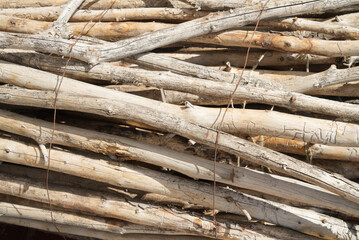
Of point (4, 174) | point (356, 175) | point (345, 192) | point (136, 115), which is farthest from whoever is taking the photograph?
point (4, 174)

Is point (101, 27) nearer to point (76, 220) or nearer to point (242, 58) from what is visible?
point (242, 58)

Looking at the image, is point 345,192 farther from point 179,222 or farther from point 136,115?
point 136,115

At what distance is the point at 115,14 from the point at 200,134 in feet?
5.16

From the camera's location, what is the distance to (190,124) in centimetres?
248

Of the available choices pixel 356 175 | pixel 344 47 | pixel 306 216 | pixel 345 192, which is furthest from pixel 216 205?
pixel 344 47

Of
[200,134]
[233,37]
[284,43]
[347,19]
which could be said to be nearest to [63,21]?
[233,37]

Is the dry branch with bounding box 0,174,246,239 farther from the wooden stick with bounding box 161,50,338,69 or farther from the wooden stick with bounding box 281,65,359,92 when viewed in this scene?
the wooden stick with bounding box 161,50,338,69

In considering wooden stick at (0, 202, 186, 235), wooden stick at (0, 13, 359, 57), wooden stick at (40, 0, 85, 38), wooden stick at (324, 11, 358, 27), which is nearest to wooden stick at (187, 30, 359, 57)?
wooden stick at (0, 13, 359, 57)

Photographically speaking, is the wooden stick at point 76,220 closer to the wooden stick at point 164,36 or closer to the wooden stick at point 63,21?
the wooden stick at point 164,36

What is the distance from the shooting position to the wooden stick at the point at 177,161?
2.64m

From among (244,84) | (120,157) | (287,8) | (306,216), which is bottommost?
(306,216)

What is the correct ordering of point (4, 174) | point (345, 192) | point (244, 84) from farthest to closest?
point (4, 174) → point (244, 84) → point (345, 192)

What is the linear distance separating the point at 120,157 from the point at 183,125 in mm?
655

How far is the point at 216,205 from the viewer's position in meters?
2.78
